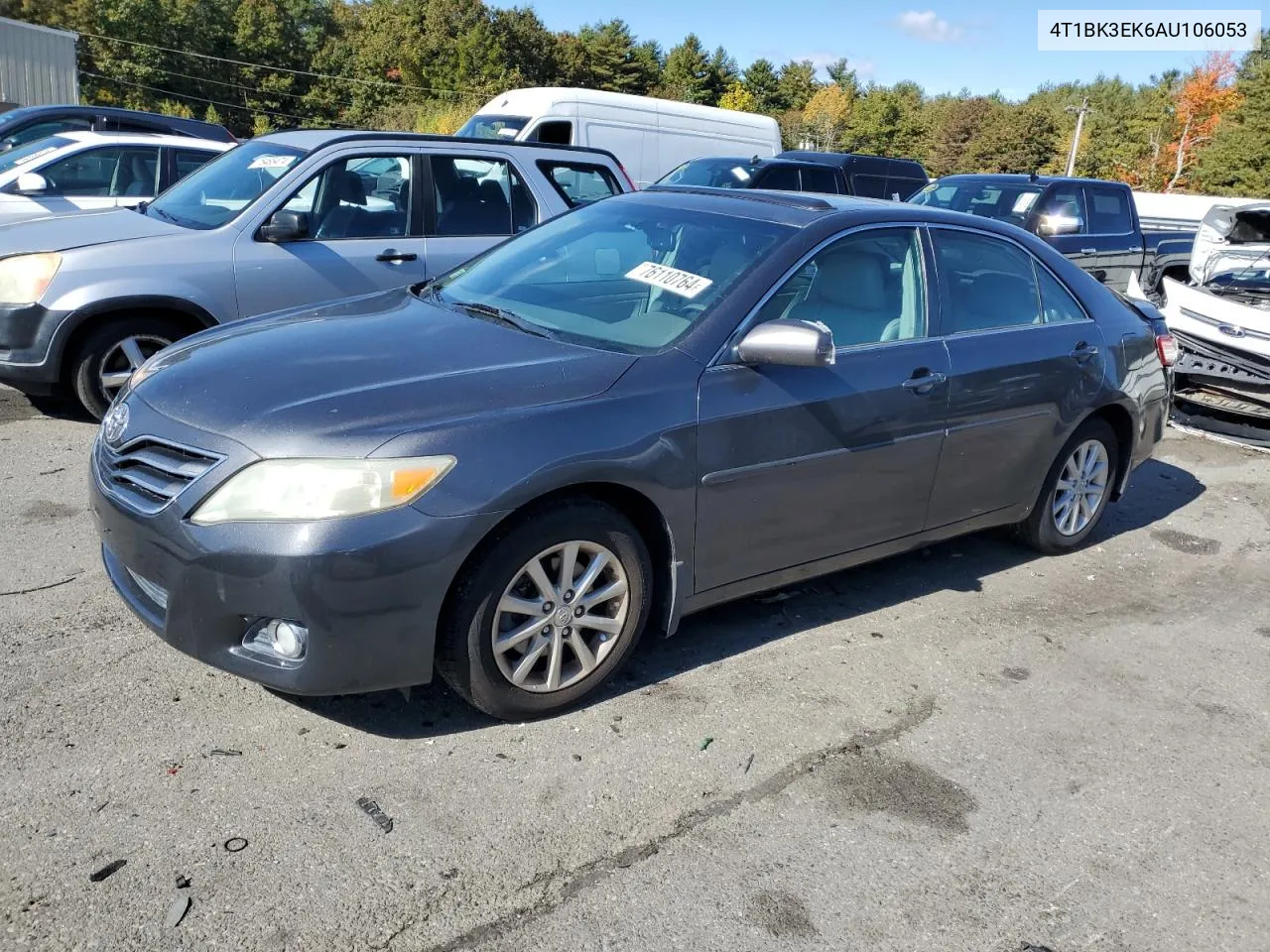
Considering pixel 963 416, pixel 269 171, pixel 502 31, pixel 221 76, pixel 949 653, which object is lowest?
pixel 949 653

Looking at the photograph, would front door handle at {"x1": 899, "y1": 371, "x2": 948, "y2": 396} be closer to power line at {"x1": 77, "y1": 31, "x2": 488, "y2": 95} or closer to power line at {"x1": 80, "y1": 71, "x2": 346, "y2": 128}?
power line at {"x1": 80, "y1": 71, "x2": 346, "y2": 128}

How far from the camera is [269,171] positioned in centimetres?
653

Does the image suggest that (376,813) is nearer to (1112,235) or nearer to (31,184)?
(31,184)

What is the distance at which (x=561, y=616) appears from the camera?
3316 millimetres

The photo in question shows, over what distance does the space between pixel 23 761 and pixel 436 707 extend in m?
1.17

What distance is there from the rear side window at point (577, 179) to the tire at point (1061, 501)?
12.3 feet

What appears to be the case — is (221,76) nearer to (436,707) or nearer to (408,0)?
(408,0)

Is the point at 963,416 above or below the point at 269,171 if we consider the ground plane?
below

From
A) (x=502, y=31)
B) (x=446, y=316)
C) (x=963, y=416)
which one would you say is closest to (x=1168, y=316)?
(x=963, y=416)

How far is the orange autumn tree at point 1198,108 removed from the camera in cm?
6825

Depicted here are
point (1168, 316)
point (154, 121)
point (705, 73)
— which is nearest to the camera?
point (1168, 316)

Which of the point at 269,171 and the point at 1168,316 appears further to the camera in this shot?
the point at 1168,316

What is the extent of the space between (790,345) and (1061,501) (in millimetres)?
2356

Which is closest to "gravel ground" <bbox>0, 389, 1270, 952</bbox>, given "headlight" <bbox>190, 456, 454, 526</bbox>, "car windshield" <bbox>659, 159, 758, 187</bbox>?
"headlight" <bbox>190, 456, 454, 526</bbox>
